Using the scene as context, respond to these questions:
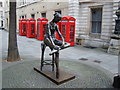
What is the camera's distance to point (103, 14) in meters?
9.22

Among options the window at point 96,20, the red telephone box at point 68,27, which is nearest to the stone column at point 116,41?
the window at point 96,20

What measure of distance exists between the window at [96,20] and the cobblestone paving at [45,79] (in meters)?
5.50

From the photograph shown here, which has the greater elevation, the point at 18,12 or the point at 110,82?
the point at 18,12

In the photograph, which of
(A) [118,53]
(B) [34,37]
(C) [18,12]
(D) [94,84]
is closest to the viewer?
(D) [94,84]

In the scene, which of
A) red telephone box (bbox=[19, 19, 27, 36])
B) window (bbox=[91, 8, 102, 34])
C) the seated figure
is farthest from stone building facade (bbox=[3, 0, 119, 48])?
the seated figure

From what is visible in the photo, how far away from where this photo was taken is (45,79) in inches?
163

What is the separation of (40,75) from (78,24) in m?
7.22

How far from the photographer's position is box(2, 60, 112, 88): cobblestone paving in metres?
3.74

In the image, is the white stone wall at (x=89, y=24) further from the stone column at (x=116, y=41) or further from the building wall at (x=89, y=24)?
the stone column at (x=116, y=41)

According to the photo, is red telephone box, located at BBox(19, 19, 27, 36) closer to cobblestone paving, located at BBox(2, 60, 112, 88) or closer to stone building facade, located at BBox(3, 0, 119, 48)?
stone building facade, located at BBox(3, 0, 119, 48)

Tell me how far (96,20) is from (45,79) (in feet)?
24.1

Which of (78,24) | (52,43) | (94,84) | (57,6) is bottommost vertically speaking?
(94,84)

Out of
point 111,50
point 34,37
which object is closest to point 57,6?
point 34,37

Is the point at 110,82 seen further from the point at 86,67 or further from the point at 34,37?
the point at 34,37
